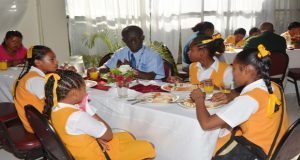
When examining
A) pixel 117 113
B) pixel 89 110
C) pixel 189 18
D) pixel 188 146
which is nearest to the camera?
pixel 188 146

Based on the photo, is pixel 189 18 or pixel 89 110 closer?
pixel 89 110

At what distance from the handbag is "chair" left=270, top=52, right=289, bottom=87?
244cm

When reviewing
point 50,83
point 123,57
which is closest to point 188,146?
point 50,83

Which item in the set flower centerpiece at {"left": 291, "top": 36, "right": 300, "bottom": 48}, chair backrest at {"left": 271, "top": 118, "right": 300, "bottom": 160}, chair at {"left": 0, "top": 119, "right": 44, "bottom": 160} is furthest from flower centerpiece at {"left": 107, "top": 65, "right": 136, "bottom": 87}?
flower centerpiece at {"left": 291, "top": 36, "right": 300, "bottom": 48}

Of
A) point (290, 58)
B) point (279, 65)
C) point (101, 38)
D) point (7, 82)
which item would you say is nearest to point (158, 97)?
point (7, 82)

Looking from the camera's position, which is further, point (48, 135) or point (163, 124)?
point (163, 124)

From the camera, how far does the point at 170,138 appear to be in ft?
7.26

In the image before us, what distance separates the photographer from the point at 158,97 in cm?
244

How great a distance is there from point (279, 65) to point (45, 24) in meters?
3.34

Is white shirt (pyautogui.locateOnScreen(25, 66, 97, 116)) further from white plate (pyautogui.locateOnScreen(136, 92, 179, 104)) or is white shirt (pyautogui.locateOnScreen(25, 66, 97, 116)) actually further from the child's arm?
the child's arm

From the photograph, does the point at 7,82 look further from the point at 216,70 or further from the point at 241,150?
the point at 241,150

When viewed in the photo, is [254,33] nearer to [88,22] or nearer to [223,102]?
[88,22]

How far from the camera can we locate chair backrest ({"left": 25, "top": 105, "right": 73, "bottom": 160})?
190 cm

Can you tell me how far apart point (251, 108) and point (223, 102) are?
0.40 meters
